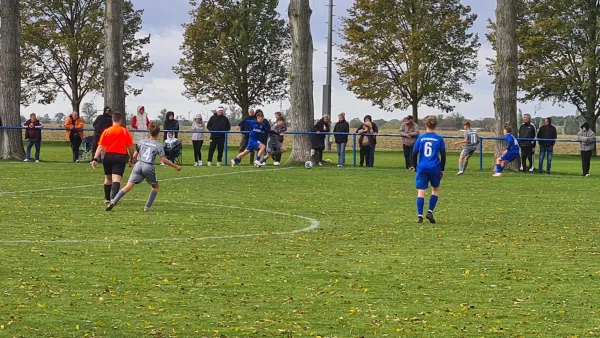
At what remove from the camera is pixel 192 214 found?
1823cm

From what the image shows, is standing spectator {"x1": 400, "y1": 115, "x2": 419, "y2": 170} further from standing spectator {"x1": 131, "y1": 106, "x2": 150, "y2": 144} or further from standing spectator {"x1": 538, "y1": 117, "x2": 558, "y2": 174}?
standing spectator {"x1": 131, "y1": 106, "x2": 150, "y2": 144}

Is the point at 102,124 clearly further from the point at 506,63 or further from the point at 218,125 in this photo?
the point at 506,63

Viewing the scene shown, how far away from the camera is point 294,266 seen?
11883mm

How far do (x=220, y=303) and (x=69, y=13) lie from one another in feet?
226

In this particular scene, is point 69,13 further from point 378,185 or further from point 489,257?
point 489,257

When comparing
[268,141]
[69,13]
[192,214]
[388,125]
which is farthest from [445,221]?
[388,125]

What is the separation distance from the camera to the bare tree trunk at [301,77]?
3562cm

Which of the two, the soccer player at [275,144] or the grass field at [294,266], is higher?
the soccer player at [275,144]

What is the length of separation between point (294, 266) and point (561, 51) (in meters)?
58.3

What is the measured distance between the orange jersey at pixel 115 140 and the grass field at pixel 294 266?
3.28 feet

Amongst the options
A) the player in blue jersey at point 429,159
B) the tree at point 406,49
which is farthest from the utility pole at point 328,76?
the player in blue jersey at point 429,159

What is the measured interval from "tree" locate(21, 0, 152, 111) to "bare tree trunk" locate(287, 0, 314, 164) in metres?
38.2

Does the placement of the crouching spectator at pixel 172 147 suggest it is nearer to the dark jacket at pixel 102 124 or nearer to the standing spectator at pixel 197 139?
the standing spectator at pixel 197 139

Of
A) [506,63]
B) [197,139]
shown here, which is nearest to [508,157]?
[506,63]
